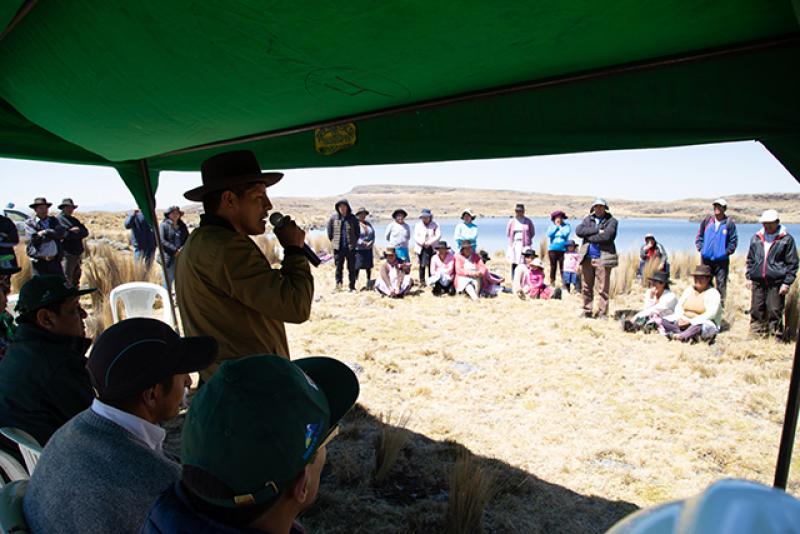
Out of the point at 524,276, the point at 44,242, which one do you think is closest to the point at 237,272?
the point at 44,242

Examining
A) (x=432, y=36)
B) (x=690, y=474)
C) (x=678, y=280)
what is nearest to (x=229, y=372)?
(x=432, y=36)

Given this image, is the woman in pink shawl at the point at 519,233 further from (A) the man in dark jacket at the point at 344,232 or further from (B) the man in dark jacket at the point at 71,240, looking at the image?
(B) the man in dark jacket at the point at 71,240

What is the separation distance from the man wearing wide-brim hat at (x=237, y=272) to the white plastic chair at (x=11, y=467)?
71cm

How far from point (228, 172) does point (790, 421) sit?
7.48 ft

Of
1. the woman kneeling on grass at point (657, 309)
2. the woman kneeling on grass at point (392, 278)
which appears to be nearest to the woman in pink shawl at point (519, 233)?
the woman kneeling on grass at point (392, 278)

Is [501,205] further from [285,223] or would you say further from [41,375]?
[41,375]

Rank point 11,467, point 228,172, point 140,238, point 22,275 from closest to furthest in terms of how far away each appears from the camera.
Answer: point 11,467
point 228,172
point 22,275
point 140,238

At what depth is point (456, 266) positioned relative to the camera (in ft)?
32.3

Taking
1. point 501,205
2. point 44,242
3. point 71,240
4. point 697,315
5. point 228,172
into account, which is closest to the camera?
point 228,172

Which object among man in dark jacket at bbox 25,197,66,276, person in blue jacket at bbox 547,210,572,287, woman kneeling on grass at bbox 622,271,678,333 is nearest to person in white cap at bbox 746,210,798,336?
woman kneeling on grass at bbox 622,271,678,333

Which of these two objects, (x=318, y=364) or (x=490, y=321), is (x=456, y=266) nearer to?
(x=490, y=321)

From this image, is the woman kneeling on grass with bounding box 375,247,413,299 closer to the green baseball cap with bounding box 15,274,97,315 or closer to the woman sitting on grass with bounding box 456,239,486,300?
the woman sitting on grass with bounding box 456,239,486,300

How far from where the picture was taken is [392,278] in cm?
972

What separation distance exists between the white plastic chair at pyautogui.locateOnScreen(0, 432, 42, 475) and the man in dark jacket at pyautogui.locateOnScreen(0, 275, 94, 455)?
0.64 ft
